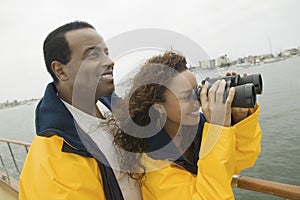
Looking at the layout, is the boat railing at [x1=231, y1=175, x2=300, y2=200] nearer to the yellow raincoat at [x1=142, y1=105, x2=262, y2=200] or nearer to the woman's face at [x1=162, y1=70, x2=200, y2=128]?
the yellow raincoat at [x1=142, y1=105, x2=262, y2=200]

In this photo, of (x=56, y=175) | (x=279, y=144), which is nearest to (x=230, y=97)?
(x=56, y=175)

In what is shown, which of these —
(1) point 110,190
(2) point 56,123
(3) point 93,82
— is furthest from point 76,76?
(1) point 110,190

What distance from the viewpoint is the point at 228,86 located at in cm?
80

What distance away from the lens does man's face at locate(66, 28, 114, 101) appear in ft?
2.91

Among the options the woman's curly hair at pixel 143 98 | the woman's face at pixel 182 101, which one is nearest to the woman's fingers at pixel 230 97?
the woman's face at pixel 182 101

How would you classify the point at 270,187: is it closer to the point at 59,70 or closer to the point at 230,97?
the point at 230,97

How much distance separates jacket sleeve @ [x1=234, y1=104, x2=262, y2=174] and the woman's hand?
13 centimetres

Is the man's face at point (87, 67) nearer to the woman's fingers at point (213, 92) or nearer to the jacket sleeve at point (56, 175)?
the jacket sleeve at point (56, 175)

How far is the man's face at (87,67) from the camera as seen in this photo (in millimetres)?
886

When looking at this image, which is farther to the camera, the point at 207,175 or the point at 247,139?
the point at 247,139

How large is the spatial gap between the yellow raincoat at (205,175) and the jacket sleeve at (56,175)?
19 centimetres

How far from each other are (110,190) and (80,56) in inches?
19.3

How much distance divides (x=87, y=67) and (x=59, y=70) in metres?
0.12

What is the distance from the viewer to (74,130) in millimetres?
781
